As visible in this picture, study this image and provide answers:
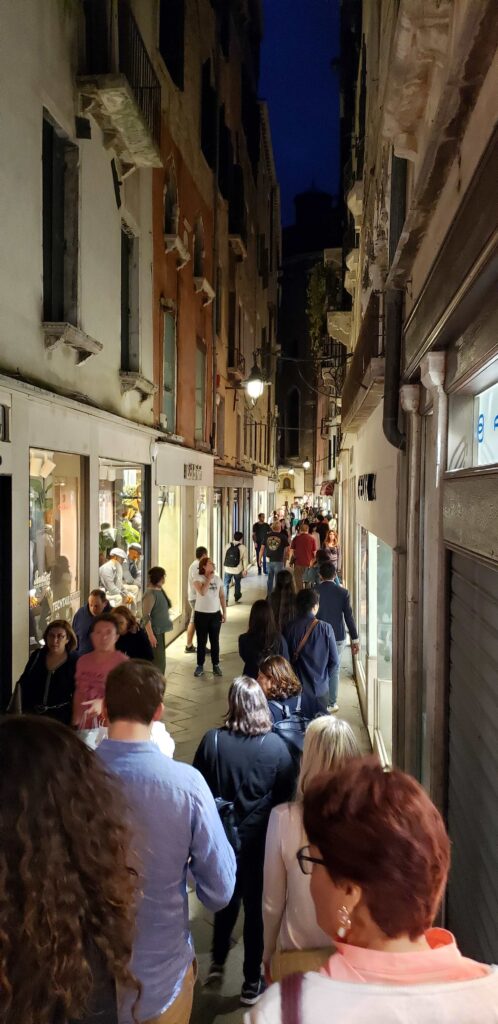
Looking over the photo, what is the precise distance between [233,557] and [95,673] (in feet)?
32.9

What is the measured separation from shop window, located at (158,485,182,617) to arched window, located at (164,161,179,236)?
4.96 meters

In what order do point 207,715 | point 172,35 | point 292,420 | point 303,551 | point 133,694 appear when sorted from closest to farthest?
point 133,694
point 207,715
point 172,35
point 303,551
point 292,420

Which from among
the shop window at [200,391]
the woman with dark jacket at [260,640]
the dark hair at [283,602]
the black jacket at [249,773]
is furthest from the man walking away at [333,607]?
the shop window at [200,391]

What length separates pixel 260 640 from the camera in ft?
18.9

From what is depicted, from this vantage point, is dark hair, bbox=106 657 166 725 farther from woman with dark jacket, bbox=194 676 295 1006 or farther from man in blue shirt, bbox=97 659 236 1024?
woman with dark jacket, bbox=194 676 295 1006

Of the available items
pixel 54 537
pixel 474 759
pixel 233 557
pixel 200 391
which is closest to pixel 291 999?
pixel 474 759

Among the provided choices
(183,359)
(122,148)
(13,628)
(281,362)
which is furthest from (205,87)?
(281,362)

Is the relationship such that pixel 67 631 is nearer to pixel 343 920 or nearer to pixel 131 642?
pixel 131 642

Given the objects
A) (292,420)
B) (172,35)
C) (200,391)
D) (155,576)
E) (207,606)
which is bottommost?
(207,606)

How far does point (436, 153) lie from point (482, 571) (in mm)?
1825

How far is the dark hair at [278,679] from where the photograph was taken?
14.1ft

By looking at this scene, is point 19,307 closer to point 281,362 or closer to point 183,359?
point 183,359

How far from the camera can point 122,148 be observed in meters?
8.84

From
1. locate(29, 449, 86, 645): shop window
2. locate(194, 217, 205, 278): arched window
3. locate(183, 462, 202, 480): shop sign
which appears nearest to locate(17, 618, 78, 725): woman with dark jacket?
locate(29, 449, 86, 645): shop window
